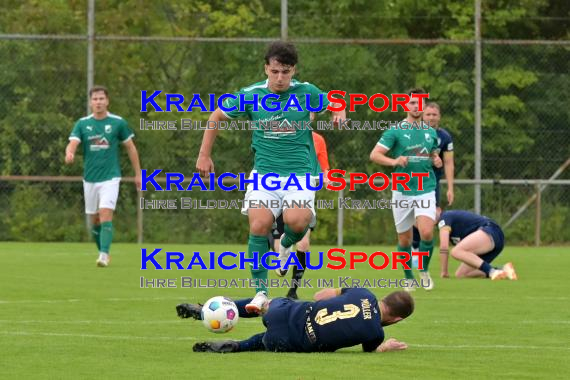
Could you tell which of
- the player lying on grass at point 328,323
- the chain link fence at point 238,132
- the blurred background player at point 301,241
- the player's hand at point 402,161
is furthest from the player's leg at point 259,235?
the chain link fence at point 238,132

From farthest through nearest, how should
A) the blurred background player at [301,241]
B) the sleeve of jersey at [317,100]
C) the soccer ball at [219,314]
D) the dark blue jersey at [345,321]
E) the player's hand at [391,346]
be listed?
the blurred background player at [301,241]
the sleeve of jersey at [317,100]
the soccer ball at [219,314]
the player's hand at [391,346]
the dark blue jersey at [345,321]

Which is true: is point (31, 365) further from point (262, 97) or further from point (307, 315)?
point (262, 97)

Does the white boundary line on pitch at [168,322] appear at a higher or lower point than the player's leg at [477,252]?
lower

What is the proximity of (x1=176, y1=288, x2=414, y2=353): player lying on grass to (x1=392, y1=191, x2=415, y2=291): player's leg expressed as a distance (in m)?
6.43

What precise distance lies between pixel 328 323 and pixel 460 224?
31.8 ft

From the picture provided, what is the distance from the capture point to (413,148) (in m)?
15.8

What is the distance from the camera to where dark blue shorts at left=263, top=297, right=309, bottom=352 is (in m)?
9.20

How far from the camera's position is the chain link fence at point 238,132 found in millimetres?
25797

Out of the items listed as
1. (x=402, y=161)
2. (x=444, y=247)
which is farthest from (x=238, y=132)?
(x=402, y=161)

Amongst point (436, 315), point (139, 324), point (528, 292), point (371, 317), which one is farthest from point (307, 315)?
point (528, 292)

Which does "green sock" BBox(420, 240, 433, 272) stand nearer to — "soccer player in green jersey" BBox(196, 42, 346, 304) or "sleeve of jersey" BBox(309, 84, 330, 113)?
"soccer player in green jersey" BBox(196, 42, 346, 304)

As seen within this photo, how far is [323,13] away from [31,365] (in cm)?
1919

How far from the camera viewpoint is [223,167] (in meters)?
25.8

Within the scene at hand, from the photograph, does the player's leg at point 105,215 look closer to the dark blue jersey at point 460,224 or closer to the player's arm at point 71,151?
the player's arm at point 71,151
